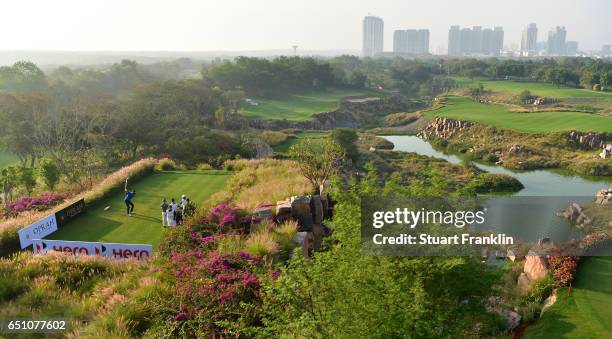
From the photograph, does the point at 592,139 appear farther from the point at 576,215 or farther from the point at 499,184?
the point at 576,215

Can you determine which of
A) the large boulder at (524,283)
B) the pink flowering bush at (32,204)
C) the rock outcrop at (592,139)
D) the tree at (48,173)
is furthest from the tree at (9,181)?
the rock outcrop at (592,139)

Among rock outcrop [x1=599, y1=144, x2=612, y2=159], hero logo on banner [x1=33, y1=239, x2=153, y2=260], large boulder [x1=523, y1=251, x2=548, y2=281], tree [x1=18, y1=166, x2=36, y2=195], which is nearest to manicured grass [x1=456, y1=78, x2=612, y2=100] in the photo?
rock outcrop [x1=599, y1=144, x2=612, y2=159]

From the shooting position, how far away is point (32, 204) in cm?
2244

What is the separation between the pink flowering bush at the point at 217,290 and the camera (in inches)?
372

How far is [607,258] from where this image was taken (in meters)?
16.8

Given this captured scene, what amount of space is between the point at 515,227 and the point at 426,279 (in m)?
24.1

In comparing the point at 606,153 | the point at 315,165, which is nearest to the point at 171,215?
the point at 315,165

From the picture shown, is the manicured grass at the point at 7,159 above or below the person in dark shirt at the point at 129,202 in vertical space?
below

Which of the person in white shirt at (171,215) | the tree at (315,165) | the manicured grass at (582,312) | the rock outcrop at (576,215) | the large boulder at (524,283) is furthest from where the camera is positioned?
the rock outcrop at (576,215)

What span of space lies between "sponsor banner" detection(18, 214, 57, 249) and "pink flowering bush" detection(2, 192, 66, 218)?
5258 millimetres

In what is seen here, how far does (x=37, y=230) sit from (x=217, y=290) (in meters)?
9.82

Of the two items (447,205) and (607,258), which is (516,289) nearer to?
(607,258)

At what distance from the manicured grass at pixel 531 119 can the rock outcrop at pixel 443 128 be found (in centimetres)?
275

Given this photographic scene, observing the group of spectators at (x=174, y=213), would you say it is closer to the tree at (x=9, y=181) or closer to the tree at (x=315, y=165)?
the tree at (x=315, y=165)
